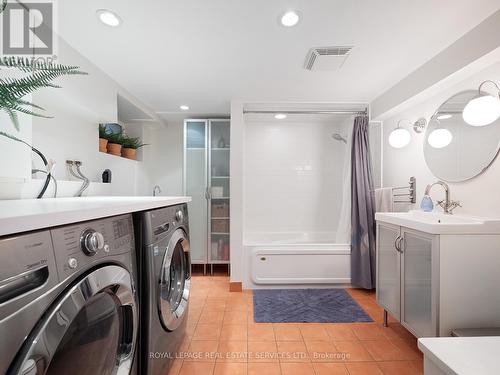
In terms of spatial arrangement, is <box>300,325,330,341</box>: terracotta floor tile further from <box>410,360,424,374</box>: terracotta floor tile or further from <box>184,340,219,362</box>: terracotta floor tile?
<box>184,340,219,362</box>: terracotta floor tile

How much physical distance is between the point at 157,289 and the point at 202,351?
0.86 m

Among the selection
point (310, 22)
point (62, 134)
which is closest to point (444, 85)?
point (310, 22)

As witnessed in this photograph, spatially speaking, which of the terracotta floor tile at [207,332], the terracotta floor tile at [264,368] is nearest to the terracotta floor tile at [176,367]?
the terracotta floor tile at [207,332]

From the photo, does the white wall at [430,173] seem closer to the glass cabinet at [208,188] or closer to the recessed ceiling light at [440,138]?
the recessed ceiling light at [440,138]

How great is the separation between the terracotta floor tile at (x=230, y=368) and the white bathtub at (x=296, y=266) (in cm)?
122

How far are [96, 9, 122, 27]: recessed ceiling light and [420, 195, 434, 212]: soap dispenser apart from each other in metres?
2.55

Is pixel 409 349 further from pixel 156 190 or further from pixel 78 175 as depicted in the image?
pixel 156 190

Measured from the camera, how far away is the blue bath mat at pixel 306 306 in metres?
2.22

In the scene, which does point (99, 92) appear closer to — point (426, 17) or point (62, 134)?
point (62, 134)

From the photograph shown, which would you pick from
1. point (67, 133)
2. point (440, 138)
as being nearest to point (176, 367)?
point (67, 133)

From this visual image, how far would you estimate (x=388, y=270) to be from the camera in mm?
2002

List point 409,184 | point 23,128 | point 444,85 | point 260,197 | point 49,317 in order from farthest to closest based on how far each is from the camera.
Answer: point 260,197
point 409,184
point 444,85
point 23,128
point 49,317

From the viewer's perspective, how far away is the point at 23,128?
1.31 meters

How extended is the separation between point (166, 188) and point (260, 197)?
1.41m
